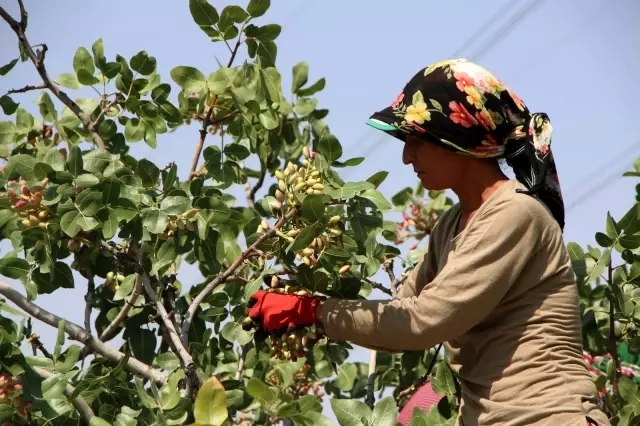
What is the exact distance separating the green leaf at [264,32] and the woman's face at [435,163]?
0.60 metres

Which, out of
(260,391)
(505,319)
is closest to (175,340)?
(505,319)

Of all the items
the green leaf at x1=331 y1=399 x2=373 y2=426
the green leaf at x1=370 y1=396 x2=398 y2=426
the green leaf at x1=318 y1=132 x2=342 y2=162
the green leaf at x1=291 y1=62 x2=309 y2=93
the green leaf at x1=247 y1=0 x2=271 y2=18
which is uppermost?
the green leaf at x1=247 y1=0 x2=271 y2=18

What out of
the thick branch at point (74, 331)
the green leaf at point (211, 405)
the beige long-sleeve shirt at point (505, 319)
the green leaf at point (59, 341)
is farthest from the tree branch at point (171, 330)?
the green leaf at point (211, 405)

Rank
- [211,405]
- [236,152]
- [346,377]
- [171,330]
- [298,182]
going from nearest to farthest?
[211,405]
[298,182]
[171,330]
[236,152]
[346,377]

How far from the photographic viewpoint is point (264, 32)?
9.36ft

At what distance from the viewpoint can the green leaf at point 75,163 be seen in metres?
2.58

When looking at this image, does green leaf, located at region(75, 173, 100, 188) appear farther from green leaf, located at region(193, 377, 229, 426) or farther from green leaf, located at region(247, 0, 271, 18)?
green leaf, located at region(193, 377, 229, 426)

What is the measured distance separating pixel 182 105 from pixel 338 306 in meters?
0.87

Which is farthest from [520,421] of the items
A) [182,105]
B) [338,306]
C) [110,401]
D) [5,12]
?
[5,12]

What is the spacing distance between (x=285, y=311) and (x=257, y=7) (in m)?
0.83

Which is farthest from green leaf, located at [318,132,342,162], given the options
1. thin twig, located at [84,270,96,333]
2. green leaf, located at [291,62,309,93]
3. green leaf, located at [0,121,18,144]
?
green leaf, located at [0,121,18,144]

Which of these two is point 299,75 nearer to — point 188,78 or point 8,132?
point 188,78

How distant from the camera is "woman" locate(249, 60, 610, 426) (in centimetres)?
224

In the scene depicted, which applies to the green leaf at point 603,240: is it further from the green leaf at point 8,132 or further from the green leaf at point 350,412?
the green leaf at point 8,132
